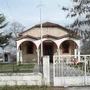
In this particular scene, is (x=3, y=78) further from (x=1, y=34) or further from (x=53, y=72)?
(x=1, y=34)

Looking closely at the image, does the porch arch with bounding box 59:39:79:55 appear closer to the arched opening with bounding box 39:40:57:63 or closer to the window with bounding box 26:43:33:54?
the arched opening with bounding box 39:40:57:63

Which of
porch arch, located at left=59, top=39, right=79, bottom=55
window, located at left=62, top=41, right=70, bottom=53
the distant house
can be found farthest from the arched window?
window, located at left=62, top=41, right=70, bottom=53

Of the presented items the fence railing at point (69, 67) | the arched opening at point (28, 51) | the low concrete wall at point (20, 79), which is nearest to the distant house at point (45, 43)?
the arched opening at point (28, 51)

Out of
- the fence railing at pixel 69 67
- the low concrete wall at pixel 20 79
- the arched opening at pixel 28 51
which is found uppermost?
the arched opening at pixel 28 51

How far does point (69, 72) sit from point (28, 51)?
131 ft

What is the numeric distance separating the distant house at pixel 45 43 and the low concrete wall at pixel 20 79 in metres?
35.6

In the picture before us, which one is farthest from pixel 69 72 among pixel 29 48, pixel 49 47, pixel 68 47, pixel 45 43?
pixel 29 48

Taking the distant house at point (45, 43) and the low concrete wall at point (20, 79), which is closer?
the low concrete wall at point (20, 79)

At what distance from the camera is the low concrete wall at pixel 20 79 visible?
2058cm

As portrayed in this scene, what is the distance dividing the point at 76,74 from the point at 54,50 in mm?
38290

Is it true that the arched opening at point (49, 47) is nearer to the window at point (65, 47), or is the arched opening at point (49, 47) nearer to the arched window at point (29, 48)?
the window at point (65, 47)

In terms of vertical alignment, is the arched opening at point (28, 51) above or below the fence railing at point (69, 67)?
above

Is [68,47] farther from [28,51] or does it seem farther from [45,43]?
[28,51]

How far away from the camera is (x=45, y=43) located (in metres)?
60.3
